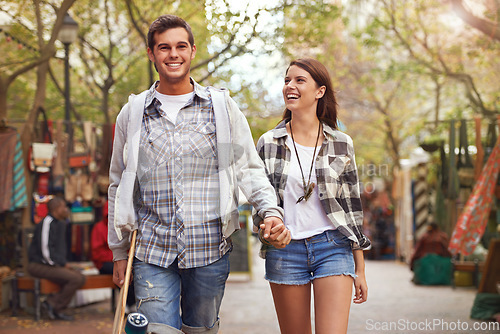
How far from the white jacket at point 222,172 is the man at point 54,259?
638 cm

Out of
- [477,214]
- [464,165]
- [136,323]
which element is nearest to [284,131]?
[136,323]

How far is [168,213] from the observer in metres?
3.62

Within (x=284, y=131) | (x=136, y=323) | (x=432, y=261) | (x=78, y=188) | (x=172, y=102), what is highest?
(x=172, y=102)

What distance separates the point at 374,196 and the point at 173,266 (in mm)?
30342

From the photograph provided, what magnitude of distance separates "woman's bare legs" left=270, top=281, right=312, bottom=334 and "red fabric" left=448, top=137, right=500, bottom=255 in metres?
5.47

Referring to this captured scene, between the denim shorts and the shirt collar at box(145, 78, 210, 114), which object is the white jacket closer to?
the shirt collar at box(145, 78, 210, 114)

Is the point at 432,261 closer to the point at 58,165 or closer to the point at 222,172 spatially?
the point at 58,165

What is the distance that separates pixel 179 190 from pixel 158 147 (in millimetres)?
279

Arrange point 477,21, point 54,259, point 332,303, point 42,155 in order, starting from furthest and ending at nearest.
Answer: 1. point 42,155
2. point 54,259
3. point 477,21
4. point 332,303

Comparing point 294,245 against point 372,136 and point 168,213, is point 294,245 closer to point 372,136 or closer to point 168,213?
point 168,213

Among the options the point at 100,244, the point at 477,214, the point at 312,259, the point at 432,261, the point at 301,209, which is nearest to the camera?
the point at 312,259

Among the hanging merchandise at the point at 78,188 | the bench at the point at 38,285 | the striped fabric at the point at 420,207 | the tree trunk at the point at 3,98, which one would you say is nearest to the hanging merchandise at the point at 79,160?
the hanging merchandise at the point at 78,188

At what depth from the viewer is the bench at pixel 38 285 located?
33.1 ft

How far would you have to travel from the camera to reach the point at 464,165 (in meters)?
12.2
